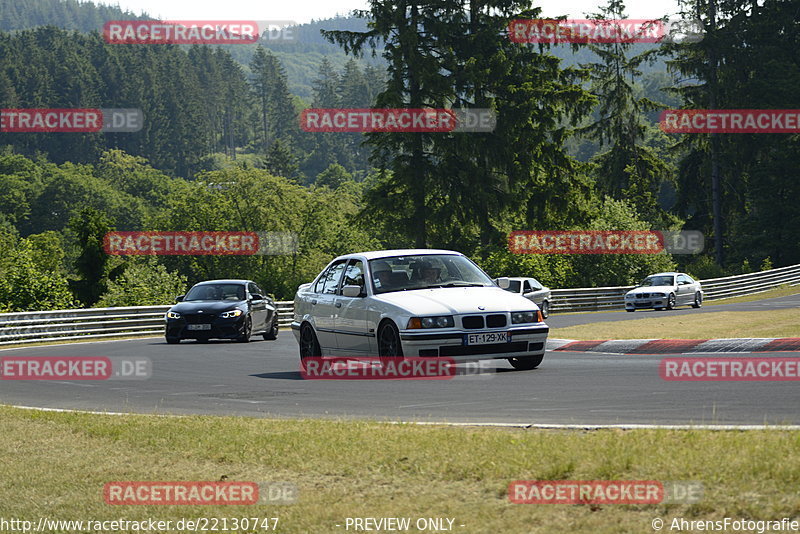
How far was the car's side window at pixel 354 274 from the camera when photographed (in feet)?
50.6

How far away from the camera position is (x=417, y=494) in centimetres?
653

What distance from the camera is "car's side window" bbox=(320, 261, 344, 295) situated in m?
16.1

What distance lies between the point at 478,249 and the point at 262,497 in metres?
53.3

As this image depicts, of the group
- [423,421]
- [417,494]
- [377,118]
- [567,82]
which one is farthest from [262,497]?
[567,82]

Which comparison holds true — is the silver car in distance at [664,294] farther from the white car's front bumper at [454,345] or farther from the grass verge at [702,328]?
the white car's front bumper at [454,345]

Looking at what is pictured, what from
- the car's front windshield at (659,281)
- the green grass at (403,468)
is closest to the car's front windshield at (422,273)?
the green grass at (403,468)

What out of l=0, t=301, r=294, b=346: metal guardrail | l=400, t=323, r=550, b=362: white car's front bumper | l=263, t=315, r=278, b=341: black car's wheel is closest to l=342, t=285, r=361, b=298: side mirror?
l=400, t=323, r=550, b=362: white car's front bumper

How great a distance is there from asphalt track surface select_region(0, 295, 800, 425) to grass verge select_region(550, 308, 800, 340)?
15.0 ft

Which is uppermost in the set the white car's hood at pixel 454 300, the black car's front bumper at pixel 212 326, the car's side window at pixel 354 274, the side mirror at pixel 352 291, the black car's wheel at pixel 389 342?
the car's side window at pixel 354 274

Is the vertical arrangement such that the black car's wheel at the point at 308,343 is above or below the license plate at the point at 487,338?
below

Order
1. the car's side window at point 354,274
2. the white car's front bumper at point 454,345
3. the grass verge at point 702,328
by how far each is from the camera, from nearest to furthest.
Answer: the white car's front bumper at point 454,345 < the car's side window at point 354,274 < the grass verge at point 702,328

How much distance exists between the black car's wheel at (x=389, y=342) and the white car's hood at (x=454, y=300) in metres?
0.32

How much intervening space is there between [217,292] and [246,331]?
1.53 m

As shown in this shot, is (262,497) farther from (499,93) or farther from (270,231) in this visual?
(270,231)
